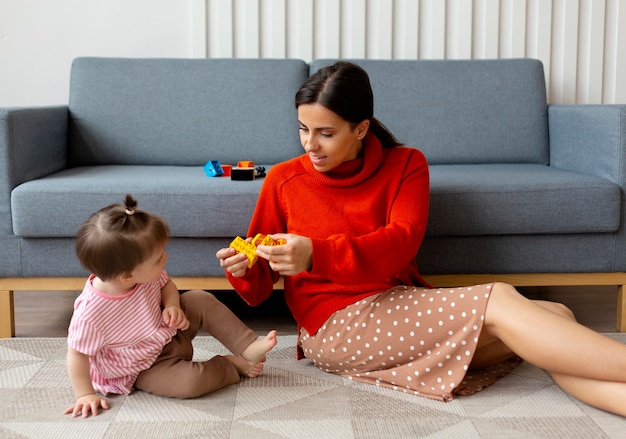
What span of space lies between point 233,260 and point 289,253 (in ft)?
0.52

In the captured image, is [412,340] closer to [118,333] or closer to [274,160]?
[118,333]

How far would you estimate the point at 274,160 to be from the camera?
2.70m

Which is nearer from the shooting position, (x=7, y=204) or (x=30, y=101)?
(x=7, y=204)

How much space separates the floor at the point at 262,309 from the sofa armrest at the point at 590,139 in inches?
17.2

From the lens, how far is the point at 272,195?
1.84 metres

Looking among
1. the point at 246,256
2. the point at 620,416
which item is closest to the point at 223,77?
the point at 246,256

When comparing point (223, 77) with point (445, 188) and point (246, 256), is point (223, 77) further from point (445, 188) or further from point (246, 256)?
point (246, 256)

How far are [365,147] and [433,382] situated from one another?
1.81 ft

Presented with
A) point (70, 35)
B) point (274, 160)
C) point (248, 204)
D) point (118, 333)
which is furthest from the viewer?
point (70, 35)

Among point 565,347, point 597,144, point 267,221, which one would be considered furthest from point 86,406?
point 597,144

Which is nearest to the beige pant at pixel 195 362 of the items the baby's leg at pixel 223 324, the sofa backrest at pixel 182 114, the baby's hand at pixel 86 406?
the baby's leg at pixel 223 324

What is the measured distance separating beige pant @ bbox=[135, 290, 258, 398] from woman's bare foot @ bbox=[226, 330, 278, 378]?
0.01 metres

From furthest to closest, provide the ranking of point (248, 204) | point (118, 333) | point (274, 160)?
point (274, 160) → point (248, 204) → point (118, 333)

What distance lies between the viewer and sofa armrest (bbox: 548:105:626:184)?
A: 2197 mm
